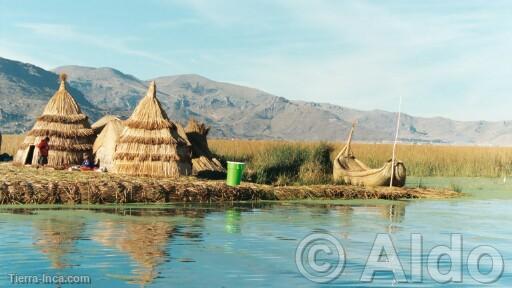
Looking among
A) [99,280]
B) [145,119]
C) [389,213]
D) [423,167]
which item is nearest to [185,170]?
[145,119]

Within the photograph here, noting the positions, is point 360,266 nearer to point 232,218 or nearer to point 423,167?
point 232,218

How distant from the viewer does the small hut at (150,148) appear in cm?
2225

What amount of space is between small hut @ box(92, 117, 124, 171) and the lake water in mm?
6916

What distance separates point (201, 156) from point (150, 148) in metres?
3.32

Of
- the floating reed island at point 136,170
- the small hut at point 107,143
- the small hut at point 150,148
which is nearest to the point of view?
the floating reed island at point 136,170

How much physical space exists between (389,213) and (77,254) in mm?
9257

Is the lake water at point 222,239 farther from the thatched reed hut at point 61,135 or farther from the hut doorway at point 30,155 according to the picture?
the hut doorway at point 30,155

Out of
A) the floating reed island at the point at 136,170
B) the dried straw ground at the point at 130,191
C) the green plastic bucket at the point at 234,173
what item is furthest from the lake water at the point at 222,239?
the green plastic bucket at the point at 234,173

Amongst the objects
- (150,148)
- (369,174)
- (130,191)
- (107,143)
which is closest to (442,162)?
(369,174)

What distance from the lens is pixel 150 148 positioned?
2247cm

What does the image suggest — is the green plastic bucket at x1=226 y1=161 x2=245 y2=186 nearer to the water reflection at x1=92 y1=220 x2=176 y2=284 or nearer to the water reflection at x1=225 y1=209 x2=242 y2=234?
the water reflection at x1=225 y1=209 x2=242 y2=234

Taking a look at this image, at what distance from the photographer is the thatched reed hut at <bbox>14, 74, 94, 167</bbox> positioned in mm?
25156

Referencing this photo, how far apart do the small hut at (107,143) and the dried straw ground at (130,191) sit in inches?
123

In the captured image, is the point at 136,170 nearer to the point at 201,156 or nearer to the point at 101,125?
the point at 201,156
